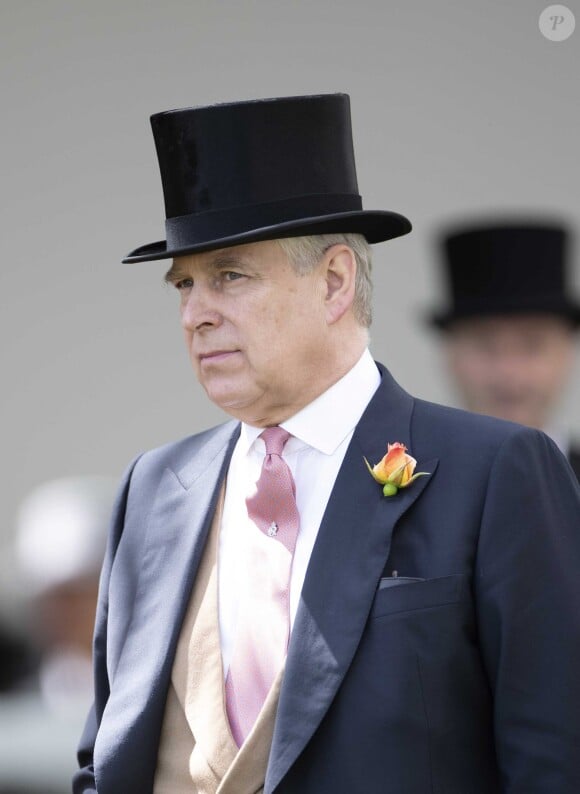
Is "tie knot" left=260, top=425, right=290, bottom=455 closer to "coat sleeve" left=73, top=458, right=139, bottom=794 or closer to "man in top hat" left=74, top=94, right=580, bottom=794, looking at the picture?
"man in top hat" left=74, top=94, right=580, bottom=794

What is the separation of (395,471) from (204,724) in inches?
21.3

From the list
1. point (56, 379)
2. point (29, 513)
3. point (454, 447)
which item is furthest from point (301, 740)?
point (56, 379)

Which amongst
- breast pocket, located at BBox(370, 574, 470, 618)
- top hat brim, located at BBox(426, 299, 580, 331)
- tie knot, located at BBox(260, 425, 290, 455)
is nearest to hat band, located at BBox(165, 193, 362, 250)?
tie knot, located at BBox(260, 425, 290, 455)

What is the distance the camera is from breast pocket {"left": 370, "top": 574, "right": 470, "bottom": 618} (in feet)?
8.68

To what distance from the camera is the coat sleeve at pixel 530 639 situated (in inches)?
103

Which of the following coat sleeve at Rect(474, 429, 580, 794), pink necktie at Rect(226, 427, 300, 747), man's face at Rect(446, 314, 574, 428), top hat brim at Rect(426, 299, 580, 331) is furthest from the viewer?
top hat brim at Rect(426, 299, 580, 331)

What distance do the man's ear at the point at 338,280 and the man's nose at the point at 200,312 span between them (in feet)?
0.70

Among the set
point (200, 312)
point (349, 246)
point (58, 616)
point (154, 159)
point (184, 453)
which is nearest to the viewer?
point (200, 312)

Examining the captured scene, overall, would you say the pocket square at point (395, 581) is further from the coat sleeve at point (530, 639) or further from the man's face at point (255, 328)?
→ the man's face at point (255, 328)

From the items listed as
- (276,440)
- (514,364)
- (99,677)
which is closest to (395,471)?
(276,440)

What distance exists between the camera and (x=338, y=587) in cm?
271

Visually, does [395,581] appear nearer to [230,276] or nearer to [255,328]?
[255,328]

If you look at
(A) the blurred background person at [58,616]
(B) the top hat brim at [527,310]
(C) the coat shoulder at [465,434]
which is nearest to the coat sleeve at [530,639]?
(C) the coat shoulder at [465,434]

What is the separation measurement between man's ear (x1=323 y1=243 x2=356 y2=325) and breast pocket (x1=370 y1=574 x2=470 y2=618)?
21.1 inches
